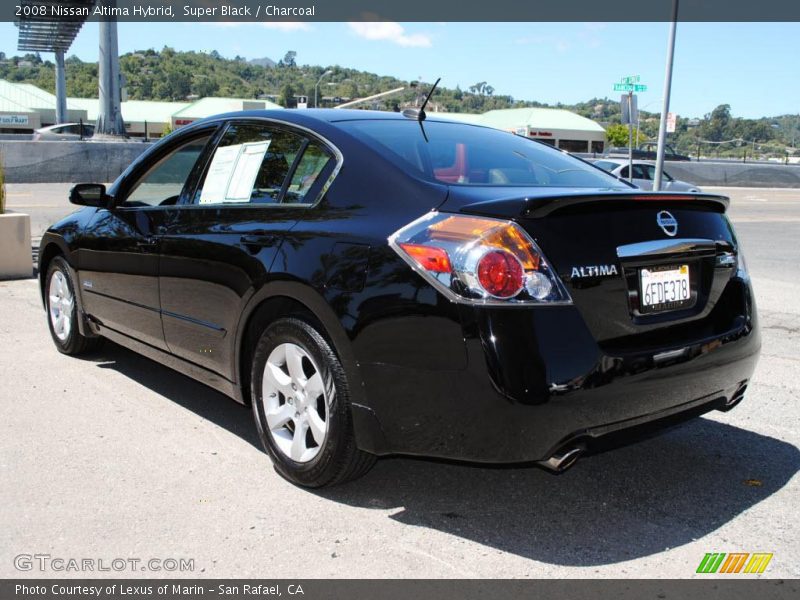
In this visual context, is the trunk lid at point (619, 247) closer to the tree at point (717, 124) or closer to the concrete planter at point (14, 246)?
the concrete planter at point (14, 246)

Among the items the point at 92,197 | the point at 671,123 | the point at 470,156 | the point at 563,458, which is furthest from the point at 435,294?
the point at 671,123

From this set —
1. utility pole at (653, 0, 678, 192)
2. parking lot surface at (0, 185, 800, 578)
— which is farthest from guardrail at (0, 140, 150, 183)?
parking lot surface at (0, 185, 800, 578)

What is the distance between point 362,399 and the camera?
2.99m

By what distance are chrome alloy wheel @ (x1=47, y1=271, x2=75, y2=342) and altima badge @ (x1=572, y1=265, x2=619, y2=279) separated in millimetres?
3813

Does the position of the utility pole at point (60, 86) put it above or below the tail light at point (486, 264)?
above

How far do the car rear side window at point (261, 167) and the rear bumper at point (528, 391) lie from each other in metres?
1.05

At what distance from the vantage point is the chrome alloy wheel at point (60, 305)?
544 cm

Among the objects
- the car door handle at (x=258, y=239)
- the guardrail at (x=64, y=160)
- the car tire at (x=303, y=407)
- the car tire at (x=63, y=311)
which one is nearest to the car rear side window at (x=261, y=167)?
the car door handle at (x=258, y=239)

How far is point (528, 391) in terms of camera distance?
267 centimetres

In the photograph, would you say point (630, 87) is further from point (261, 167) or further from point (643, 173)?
point (261, 167)

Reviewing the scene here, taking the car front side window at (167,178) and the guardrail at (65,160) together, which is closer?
the car front side window at (167,178)

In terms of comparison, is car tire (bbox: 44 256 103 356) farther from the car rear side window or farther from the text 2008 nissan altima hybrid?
the car rear side window

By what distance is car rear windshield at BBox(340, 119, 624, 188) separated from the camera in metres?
3.39
